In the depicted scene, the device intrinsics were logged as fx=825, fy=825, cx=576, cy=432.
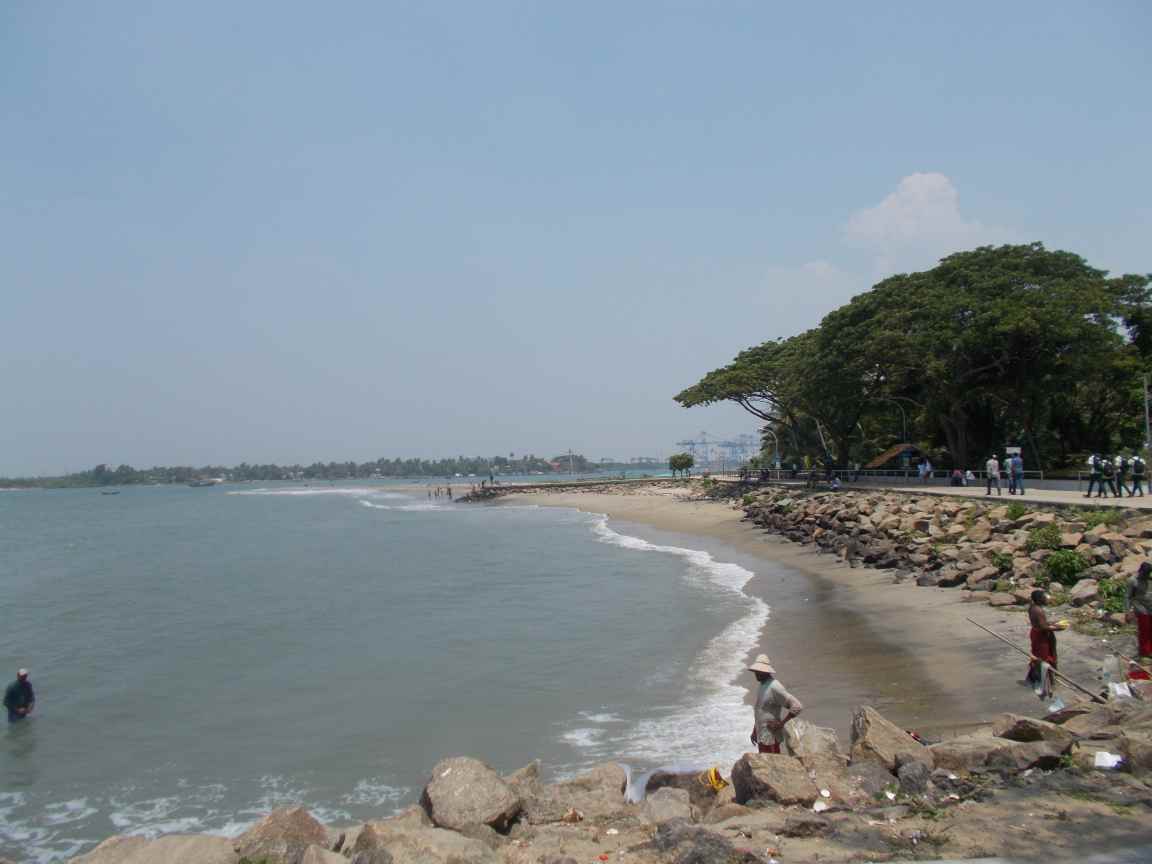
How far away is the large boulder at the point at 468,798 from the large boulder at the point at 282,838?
969 millimetres

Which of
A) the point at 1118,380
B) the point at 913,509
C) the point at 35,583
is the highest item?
the point at 1118,380

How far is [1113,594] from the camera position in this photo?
13.2 metres

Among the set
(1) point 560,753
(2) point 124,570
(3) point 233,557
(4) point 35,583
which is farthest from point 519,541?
(1) point 560,753

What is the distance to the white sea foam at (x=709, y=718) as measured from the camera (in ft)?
31.3

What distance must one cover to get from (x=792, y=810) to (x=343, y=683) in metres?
9.61

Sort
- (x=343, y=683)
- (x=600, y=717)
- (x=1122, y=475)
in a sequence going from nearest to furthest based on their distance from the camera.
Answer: (x=600, y=717) < (x=343, y=683) < (x=1122, y=475)

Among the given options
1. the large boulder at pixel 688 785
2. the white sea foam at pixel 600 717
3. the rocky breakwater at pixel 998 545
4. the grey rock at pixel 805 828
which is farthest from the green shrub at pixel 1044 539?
the grey rock at pixel 805 828

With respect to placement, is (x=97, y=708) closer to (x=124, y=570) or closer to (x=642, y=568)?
(x=642, y=568)

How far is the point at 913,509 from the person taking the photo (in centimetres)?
2666

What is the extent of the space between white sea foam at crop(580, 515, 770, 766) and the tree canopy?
66.0 feet

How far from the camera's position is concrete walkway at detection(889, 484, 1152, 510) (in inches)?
766

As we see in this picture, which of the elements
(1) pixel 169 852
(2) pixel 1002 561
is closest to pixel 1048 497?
(2) pixel 1002 561

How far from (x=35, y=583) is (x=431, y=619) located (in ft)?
66.2

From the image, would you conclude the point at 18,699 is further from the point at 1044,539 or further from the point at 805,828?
the point at 1044,539
